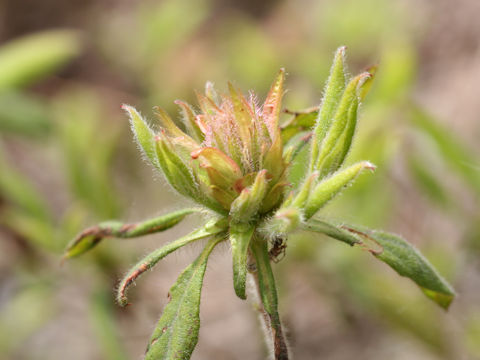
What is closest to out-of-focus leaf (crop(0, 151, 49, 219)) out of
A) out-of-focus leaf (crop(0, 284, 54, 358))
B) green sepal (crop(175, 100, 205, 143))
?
out-of-focus leaf (crop(0, 284, 54, 358))

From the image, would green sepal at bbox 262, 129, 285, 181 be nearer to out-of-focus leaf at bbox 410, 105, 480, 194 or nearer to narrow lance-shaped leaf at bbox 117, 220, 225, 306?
narrow lance-shaped leaf at bbox 117, 220, 225, 306

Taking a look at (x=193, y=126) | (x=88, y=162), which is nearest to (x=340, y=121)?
(x=193, y=126)

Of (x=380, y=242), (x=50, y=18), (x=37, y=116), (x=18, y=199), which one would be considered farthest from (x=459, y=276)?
(x=50, y=18)

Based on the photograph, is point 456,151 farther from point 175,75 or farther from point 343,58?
point 175,75

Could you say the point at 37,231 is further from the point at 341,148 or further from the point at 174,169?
the point at 341,148

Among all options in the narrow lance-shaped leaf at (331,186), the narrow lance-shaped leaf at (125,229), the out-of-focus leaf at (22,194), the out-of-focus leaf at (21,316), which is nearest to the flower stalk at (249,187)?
the narrow lance-shaped leaf at (331,186)

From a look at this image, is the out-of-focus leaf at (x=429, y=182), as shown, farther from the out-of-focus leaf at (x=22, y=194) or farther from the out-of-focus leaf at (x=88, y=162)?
the out-of-focus leaf at (x=22, y=194)
